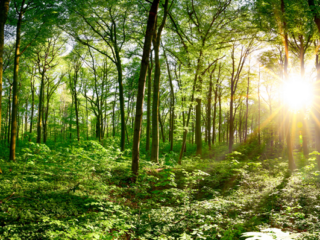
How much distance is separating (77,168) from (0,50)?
5199 millimetres

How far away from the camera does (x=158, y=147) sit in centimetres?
1162

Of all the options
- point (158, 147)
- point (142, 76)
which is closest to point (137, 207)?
point (142, 76)

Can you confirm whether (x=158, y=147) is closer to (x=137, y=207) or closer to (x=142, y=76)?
(x=142, y=76)

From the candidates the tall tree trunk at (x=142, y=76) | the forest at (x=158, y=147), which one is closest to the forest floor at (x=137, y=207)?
the forest at (x=158, y=147)

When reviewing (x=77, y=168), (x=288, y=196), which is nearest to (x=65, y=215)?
(x=77, y=168)

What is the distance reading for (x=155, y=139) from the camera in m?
11.1

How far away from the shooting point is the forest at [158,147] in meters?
3.93

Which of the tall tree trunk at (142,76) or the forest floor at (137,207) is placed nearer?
the forest floor at (137,207)

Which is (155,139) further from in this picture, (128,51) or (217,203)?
(128,51)

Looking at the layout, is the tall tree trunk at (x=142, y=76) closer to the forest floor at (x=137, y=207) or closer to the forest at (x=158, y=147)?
the forest at (x=158, y=147)

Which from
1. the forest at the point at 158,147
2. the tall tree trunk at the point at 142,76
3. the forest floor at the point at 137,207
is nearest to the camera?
the forest floor at the point at 137,207

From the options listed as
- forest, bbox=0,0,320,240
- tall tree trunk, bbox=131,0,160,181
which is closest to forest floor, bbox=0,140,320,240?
forest, bbox=0,0,320,240

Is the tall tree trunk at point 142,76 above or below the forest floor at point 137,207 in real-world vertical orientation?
above

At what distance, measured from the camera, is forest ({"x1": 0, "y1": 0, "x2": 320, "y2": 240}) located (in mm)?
3932
